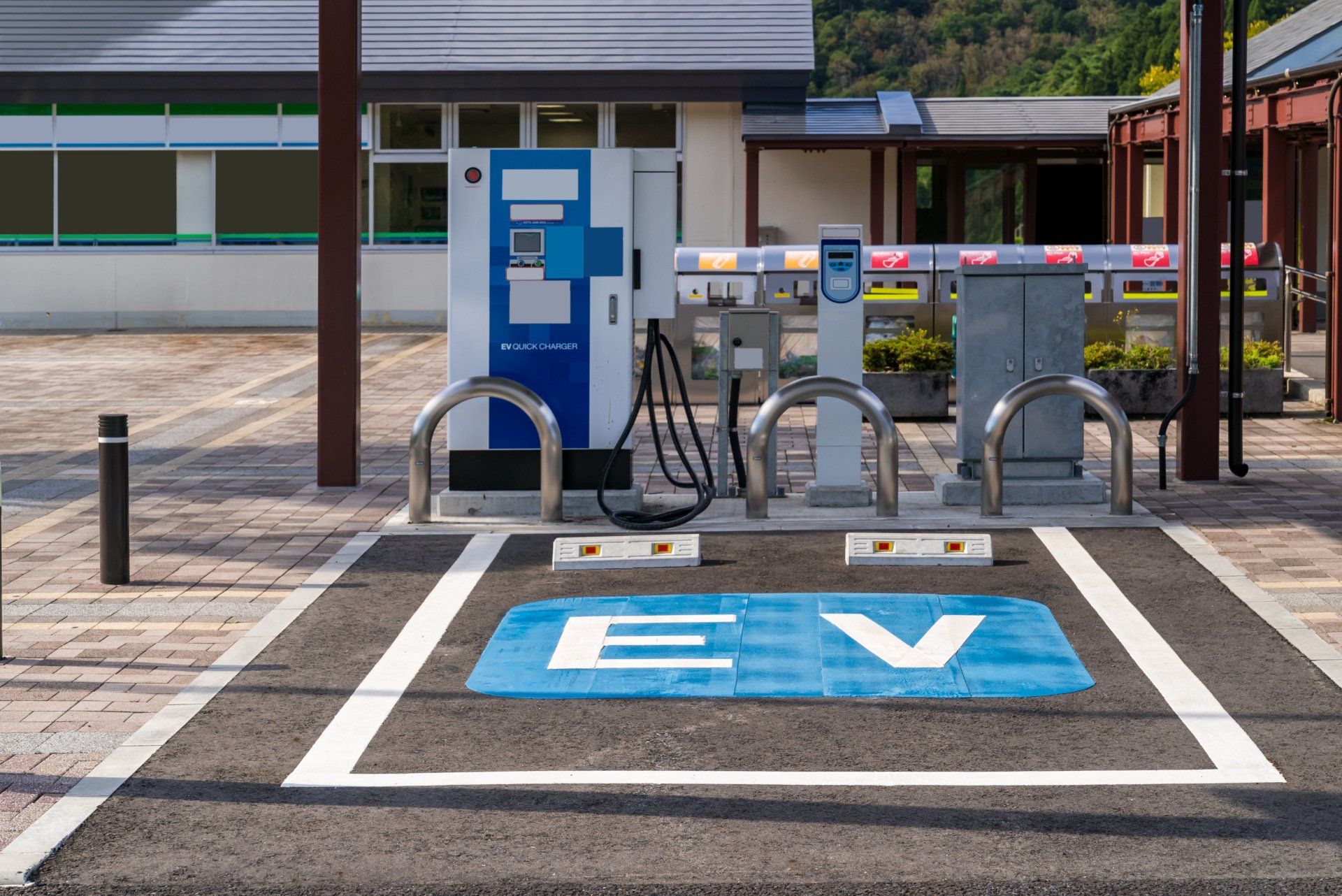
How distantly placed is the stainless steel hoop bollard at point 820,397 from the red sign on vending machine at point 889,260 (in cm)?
620

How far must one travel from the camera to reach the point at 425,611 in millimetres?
7410

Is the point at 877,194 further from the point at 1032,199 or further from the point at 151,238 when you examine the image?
the point at 151,238

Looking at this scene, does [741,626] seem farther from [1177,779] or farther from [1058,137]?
[1058,137]

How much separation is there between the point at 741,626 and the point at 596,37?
66.5 feet

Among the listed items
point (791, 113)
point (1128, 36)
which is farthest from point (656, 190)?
point (1128, 36)

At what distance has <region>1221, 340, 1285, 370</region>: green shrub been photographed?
1425 centimetres

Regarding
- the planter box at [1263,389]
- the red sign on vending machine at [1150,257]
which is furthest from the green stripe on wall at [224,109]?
the planter box at [1263,389]

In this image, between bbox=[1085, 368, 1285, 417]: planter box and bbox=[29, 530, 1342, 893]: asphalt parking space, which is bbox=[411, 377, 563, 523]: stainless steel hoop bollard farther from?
bbox=[1085, 368, 1285, 417]: planter box

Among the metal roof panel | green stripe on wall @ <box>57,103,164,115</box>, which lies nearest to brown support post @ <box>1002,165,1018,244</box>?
the metal roof panel

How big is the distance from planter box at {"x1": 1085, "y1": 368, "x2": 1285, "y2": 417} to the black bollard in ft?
29.2

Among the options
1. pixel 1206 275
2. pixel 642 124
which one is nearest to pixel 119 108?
pixel 642 124

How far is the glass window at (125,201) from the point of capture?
2566 centimetres

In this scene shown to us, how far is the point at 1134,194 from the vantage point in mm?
24312

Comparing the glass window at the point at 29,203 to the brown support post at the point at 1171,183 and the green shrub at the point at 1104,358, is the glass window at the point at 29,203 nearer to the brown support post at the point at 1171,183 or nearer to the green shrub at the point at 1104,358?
the brown support post at the point at 1171,183
